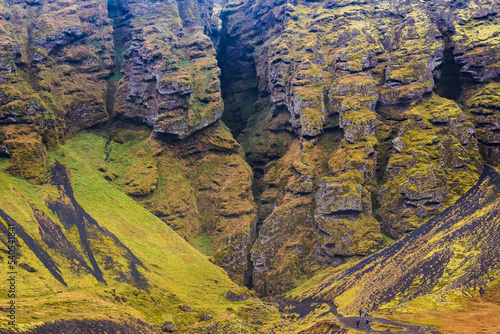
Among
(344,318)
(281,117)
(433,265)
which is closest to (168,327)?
(344,318)

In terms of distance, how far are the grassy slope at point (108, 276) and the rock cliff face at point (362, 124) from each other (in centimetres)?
2168

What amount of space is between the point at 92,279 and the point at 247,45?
133 meters

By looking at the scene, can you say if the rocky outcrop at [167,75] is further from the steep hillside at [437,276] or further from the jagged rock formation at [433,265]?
the jagged rock formation at [433,265]

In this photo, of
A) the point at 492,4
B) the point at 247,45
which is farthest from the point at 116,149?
the point at 492,4

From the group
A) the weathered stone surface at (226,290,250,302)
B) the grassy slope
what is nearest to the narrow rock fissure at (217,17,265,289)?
the grassy slope

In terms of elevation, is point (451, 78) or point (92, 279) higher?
point (451, 78)

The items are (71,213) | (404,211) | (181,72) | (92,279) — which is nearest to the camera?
(92,279)

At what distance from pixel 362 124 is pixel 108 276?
82.4 meters

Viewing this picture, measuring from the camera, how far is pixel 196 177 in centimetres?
14600

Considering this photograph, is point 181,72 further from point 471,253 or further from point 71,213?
point 471,253

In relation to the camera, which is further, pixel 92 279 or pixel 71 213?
pixel 71 213

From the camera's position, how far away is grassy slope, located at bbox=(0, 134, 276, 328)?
7594cm

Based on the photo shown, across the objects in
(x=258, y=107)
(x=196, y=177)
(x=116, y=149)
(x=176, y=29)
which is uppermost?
(x=176, y=29)

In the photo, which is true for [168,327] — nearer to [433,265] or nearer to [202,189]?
[433,265]
